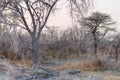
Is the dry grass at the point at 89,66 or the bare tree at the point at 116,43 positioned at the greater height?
the bare tree at the point at 116,43

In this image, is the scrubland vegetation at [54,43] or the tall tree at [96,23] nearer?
the scrubland vegetation at [54,43]

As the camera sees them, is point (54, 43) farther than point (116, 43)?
Yes

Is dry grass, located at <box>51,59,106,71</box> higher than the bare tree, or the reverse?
the bare tree

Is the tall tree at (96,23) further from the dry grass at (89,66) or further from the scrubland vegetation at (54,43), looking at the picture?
the dry grass at (89,66)

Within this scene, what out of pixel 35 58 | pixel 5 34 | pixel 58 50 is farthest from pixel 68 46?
pixel 5 34

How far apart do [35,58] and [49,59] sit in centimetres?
329

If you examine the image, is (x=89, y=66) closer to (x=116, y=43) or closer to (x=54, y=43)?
(x=116, y=43)

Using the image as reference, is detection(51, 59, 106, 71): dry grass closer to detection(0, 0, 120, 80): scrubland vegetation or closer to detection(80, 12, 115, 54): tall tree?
detection(0, 0, 120, 80): scrubland vegetation

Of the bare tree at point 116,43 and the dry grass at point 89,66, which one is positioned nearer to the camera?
the dry grass at point 89,66

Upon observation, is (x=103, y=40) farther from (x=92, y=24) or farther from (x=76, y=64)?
(x=76, y=64)

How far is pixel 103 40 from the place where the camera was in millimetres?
27547

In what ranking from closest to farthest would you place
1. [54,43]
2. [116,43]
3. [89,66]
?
[89,66] → [116,43] → [54,43]

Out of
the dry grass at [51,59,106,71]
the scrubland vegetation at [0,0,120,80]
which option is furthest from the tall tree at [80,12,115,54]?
the dry grass at [51,59,106,71]

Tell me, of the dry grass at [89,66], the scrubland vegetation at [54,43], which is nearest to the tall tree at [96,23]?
the scrubland vegetation at [54,43]
